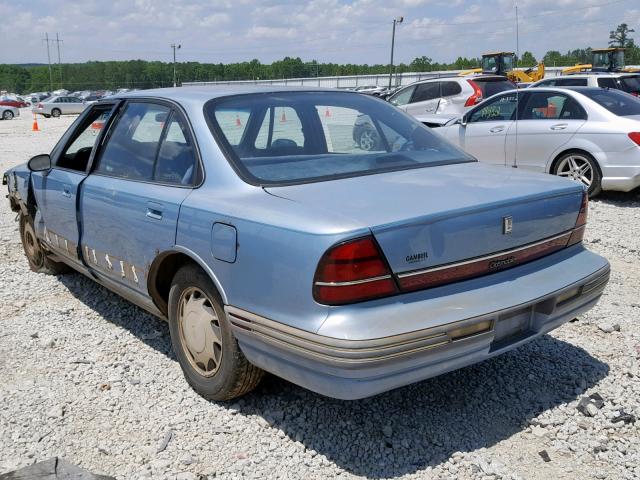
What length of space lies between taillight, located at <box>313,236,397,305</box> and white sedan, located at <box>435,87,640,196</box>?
6762 millimetres

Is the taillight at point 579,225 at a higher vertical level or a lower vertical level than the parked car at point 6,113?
higher

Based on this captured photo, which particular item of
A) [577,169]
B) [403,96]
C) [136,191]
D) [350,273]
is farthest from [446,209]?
[403,96]

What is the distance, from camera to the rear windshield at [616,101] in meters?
8.70

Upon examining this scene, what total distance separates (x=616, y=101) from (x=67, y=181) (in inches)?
291

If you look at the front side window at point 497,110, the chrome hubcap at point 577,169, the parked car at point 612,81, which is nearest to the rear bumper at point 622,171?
the chrome hubcap at point 577,169

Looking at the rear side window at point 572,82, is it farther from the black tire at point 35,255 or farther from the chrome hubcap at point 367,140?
the black tire at point 35,255

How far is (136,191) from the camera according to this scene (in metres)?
3.75

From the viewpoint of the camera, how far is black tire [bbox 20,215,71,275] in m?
5.64

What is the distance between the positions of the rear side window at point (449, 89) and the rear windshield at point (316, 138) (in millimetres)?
10448

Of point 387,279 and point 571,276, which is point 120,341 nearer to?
point 387,279

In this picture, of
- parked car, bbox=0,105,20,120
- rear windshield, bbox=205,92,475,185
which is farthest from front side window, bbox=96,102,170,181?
parked car, bbox=0,105,20,120

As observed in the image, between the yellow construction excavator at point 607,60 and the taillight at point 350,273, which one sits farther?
the yellow construction excavator at point 607,60

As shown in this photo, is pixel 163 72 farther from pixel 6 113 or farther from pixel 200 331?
pixel 200 331

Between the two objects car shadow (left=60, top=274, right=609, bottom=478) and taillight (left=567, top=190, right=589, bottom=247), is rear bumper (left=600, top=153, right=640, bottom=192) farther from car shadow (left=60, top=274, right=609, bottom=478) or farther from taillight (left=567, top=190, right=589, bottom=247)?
taillight (left=567, top=190, right=589, bottom=247)
